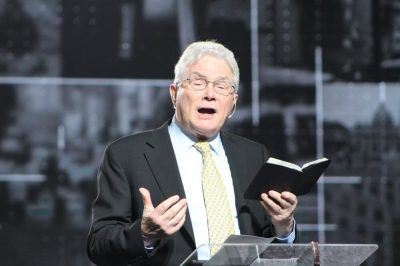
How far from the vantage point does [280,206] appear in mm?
2758

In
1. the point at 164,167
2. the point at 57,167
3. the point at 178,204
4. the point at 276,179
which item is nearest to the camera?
the point at 178,204

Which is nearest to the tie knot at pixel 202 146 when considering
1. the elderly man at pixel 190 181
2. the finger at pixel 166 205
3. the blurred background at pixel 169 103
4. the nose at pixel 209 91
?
the elderly man at pixel 190 181

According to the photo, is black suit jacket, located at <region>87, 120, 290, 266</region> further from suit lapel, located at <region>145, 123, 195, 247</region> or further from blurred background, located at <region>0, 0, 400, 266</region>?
blurred background, located at <region>0, 0, 400, 266</region>

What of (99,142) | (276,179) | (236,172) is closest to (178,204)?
(276,179)

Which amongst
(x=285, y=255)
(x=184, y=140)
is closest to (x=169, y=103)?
(x=184, y=140)

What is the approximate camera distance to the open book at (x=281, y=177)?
2692mm

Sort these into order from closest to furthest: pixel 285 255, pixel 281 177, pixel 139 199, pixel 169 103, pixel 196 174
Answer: pixel 285 255 < pixel 281 177 < pixel 139 199 < pixel 196 174 < pixel 169 103

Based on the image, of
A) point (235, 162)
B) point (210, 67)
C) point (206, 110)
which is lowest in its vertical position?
point (235, 162)

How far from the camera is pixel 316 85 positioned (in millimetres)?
4906

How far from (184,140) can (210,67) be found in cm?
25

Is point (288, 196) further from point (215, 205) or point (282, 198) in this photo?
point (215, 205)

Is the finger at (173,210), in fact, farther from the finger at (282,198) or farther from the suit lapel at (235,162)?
the suit lapel at (235,162)

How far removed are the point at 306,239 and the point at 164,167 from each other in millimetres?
2137

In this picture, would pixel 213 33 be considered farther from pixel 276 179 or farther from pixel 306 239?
pixel 276 179
